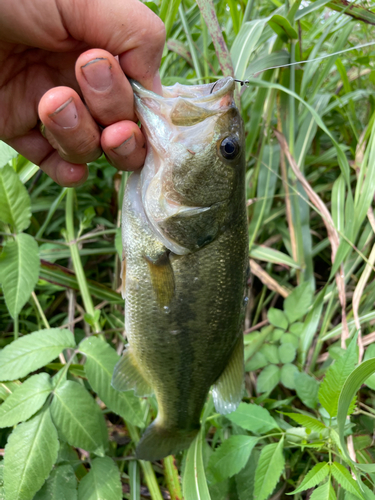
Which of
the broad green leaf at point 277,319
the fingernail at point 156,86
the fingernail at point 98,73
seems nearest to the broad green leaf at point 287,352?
the broad green leaf at point 277,319

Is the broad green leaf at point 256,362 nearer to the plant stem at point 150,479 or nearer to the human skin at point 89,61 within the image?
the plant stem at point 150,479

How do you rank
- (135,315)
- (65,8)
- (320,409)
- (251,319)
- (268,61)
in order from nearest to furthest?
(65,8) → (135,315) → (320,409) → (268,61) → (251,319)

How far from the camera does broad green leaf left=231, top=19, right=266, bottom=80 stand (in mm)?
1886

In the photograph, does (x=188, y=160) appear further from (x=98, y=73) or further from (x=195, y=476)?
(x=195, y=476)

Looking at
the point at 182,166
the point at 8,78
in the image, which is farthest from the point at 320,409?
the point at 8,78

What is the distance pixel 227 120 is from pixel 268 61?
3.48 ft

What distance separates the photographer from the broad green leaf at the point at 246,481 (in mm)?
1606

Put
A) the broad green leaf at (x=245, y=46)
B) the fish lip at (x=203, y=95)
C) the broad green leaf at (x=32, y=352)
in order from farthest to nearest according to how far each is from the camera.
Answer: the broad green leaf at (x=245, y=46) < the broad green leaf at (x=32, y=352) < the fish lip at (x=203, y=95)

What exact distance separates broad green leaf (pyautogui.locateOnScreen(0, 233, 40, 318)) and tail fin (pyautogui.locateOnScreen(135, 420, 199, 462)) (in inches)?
31.7

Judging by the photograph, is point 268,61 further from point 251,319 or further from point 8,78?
point 251,319

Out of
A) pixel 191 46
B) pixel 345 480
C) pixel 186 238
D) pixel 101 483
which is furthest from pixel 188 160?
pixel 191 46

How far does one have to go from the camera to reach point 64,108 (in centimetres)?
116

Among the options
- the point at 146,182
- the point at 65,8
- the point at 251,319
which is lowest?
the point at 251,319

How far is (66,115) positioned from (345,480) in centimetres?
153
